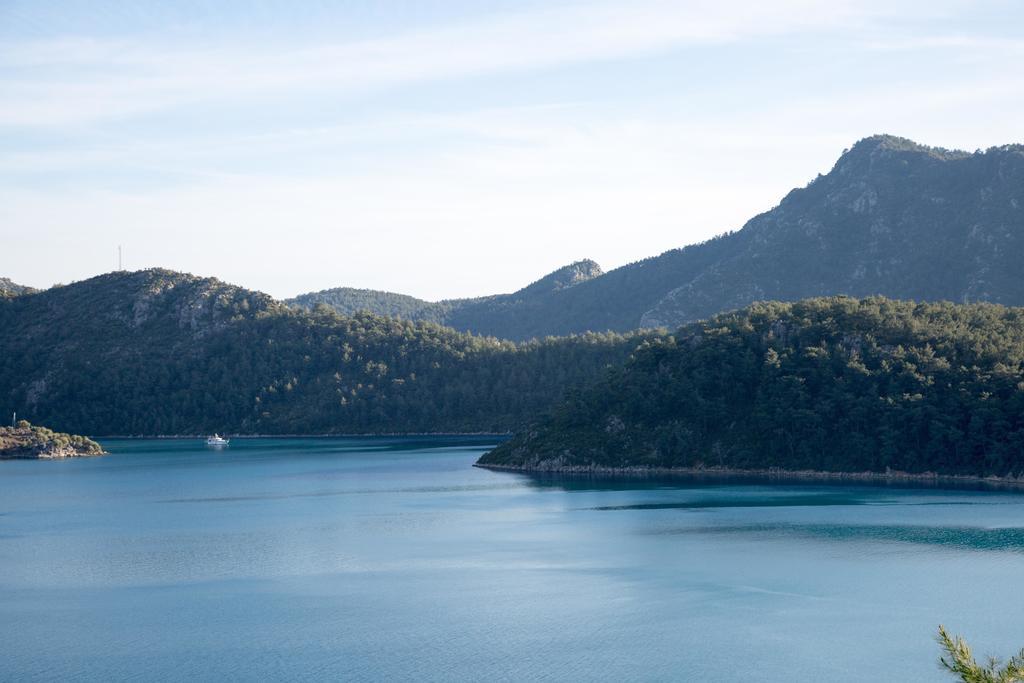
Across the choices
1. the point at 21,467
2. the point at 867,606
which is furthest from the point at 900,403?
the point at 21,467

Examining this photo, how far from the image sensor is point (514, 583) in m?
57.3

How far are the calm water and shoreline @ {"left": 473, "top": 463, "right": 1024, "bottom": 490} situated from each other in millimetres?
6199

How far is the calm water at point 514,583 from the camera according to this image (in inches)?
1703

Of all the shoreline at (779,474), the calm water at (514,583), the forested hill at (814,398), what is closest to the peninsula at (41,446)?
the calm water at (514,583)

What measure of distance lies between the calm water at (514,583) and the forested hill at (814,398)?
892 cm

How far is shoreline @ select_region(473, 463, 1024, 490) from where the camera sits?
3681 inches

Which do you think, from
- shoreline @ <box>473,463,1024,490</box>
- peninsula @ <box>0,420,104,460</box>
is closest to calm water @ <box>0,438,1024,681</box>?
shoreline @ <box>473,463,1024,490</box>

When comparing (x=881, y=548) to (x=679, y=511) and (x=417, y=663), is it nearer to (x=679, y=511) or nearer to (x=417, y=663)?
(x=679, y=511)

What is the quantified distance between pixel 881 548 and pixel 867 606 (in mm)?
14901

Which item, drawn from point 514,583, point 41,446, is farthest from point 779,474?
point 41,446

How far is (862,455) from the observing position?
101 m

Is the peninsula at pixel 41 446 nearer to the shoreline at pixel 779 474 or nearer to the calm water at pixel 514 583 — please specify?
the calm water at pixel 514 583

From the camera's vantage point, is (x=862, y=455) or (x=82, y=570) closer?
(x=82, y=570)

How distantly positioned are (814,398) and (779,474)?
7761 millimetres
